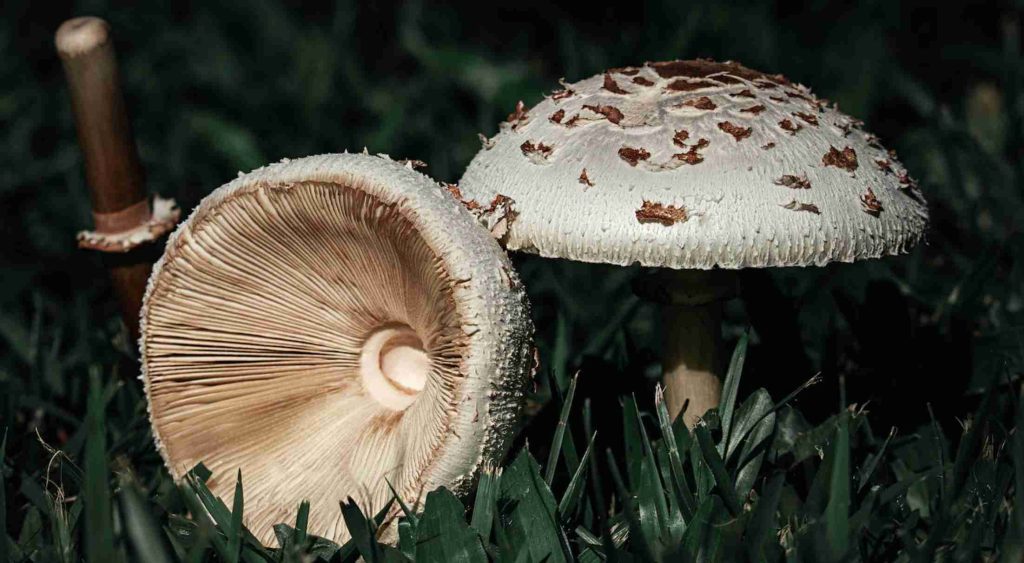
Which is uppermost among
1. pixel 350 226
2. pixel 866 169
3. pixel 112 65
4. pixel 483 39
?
→ pixel 112 65

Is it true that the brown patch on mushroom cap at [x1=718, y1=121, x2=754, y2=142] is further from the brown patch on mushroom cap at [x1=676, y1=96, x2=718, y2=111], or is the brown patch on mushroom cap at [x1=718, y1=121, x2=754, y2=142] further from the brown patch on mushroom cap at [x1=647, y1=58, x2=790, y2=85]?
the brown patch on mushroom cap at [x1=647, y1=58, x2=790, y2=85]

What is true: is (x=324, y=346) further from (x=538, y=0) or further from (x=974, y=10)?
(x=974, y=10)

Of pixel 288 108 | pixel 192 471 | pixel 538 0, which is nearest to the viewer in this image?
pixel 192 471

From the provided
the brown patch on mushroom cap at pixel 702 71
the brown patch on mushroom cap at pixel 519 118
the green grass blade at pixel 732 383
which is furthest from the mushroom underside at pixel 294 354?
the brown patch on mushroom cap at pixel 702 71

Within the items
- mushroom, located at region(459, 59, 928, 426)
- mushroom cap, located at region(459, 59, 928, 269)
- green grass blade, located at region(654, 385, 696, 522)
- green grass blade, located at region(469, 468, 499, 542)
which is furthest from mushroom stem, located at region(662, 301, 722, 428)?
green grass blade, located at region(469, 468, 499, 542)

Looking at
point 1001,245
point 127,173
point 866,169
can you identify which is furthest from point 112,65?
point 1001,245

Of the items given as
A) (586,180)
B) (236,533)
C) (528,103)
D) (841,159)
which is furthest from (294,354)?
(528,103)

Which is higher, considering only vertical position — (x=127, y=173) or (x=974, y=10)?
(x=127, y=173)
